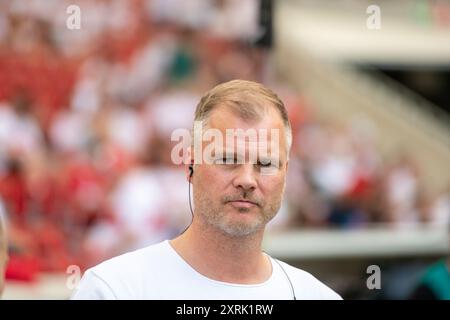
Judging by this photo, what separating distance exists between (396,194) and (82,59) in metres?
3.25

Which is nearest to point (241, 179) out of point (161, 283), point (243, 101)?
point (243, 101)

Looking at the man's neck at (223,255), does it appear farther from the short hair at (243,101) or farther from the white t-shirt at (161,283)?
the short hair at (243,101)

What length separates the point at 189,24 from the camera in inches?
407

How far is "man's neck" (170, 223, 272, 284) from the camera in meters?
2.15

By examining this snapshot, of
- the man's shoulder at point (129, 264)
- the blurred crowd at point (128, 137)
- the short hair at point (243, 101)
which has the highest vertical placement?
the blurred crowd at point (128, 137)

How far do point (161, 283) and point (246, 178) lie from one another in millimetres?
292

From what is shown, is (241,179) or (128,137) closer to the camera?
(241,179)

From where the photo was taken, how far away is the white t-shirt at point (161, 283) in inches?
80.3

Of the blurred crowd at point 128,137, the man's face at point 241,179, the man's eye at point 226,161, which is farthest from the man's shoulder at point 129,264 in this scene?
the blurred crowd at point 128,137

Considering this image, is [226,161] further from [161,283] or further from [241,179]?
[161,283]

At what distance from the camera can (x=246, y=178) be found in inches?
81.3

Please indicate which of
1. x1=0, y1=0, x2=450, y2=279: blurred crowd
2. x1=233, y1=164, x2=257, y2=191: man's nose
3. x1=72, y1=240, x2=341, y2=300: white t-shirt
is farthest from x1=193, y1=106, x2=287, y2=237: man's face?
x1=0, y1=0, x2=450, y2=279: blurred crowd

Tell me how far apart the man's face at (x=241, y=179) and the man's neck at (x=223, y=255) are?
0.04 metres

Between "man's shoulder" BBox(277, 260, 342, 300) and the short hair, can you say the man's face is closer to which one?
the short hair
